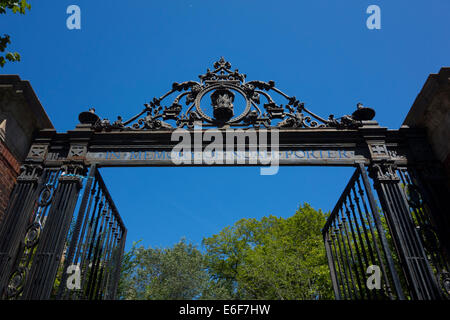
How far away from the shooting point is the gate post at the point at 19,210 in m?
4.86

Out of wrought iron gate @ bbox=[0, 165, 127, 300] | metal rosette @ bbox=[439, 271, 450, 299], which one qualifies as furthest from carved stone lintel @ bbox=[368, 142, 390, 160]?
wrought iron gate @ bbox=[0, 165, 127, 300]

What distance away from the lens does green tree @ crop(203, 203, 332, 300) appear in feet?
57.3

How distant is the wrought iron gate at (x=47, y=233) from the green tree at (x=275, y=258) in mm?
13924

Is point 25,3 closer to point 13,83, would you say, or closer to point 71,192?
point 13,83

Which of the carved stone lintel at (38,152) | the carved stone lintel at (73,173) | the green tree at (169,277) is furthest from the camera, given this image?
the green tree at (169,277)

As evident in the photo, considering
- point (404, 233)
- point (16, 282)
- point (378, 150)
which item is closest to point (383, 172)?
point (378, 150)

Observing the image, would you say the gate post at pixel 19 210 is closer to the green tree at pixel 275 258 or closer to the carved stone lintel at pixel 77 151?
the carved stone lintel at pixel 77 151

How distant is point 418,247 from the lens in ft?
15.7

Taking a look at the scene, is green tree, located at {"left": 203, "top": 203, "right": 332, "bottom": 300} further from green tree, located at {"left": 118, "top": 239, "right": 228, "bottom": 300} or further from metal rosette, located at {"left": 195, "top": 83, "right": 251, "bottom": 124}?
metal rosette, located at {"left": 195, "top": 83, "right": 251, "bottom": 124}

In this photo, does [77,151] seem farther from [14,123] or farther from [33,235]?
[33,235]

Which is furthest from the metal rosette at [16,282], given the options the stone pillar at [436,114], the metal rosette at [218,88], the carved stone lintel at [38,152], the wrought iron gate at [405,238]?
the stone pillar at [436,114]

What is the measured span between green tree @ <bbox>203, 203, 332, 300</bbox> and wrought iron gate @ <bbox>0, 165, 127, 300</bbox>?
1392 cm
